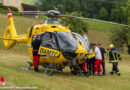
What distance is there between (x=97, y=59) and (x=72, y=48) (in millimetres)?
1981

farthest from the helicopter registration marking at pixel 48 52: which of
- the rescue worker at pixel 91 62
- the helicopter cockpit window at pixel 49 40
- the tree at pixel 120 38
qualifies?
the tree at pixel 120 38

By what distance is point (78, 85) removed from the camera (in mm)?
9266

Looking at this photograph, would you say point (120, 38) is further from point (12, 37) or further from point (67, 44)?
point (67, 44)

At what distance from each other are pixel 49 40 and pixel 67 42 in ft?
2.91

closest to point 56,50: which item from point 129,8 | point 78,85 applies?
point 78,85

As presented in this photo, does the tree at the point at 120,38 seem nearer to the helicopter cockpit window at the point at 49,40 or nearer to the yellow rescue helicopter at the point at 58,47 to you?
the yellow rescue helicopter at the point at 58,47

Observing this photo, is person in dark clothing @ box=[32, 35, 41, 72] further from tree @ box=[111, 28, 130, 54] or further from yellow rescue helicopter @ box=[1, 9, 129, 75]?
tree @ box=[111, 28, 130, 54]

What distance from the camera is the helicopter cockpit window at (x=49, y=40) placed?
440 inches

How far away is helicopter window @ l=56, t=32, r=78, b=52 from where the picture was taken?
10898 millimetres

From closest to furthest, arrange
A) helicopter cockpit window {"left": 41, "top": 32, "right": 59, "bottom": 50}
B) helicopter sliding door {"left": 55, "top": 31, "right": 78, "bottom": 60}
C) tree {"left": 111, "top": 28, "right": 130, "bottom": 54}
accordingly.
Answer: helicopter sliding door {"left": 55, "top": 31, "right": 78, "bottom": 60}, helicopter cockpit window {"left": 41, "top": 32, "right": 59, "bottom": 50}, tree {"left": 111, "top": 28, "right": 130, "bottom": 54}

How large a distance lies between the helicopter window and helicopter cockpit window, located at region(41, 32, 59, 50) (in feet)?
0.78

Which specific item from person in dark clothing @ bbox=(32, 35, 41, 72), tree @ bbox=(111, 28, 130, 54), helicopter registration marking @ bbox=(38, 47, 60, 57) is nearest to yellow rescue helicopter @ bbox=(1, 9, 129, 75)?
helicopter registration marking @ bbox=(38, 47, 60, 57)

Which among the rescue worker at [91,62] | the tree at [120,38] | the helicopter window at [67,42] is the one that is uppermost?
the helicopter window at [67,42]

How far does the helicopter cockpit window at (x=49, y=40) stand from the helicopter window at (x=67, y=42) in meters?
0.24
